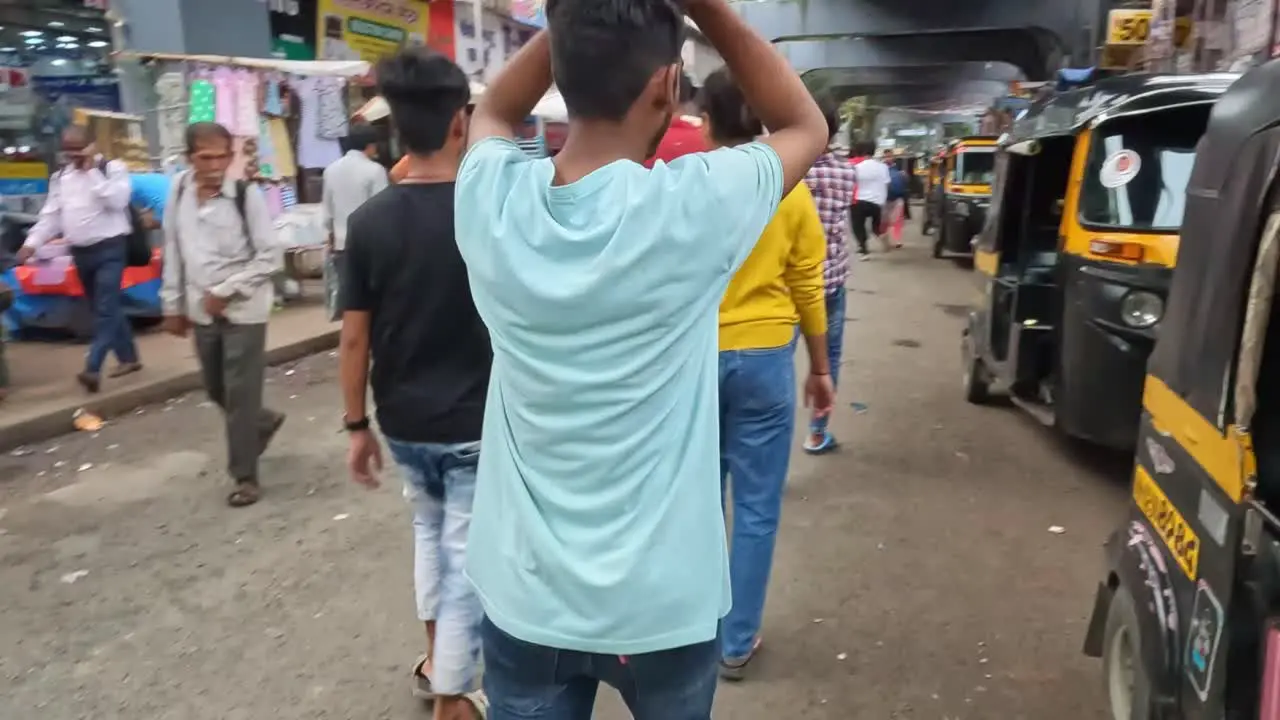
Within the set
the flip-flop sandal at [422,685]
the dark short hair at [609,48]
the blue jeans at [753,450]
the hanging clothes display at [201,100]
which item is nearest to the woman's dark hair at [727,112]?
the blue jeans at [753,450]

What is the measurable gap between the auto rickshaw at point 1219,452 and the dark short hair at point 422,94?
193 centimetres

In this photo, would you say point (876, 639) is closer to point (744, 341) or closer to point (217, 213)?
point (744, 341)

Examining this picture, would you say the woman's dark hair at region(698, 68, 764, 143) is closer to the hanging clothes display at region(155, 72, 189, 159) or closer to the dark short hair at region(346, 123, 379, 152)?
the dark short hair at region(346, 123, 379, 152)

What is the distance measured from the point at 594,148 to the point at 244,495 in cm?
442

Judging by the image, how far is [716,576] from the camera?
172 centimetres

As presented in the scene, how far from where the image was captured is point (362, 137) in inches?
322

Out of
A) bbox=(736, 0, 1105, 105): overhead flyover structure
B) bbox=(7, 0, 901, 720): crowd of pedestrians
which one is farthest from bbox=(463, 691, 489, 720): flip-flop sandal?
bbox=(736, 0, 1105, 105): overhead flyover structure

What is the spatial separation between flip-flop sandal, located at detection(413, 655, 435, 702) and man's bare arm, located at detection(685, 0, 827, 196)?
246cm

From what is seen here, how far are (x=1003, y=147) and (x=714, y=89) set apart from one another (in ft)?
15.6

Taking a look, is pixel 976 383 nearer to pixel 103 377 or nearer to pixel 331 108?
pixel 103 377

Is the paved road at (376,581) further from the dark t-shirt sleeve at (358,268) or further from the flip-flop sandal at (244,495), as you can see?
the dark t-shirt sleeve at (358,268)

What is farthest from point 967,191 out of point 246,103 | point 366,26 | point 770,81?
point 770,81

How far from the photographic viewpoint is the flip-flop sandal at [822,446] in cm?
632

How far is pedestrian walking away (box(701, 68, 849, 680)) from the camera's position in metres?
3.28
